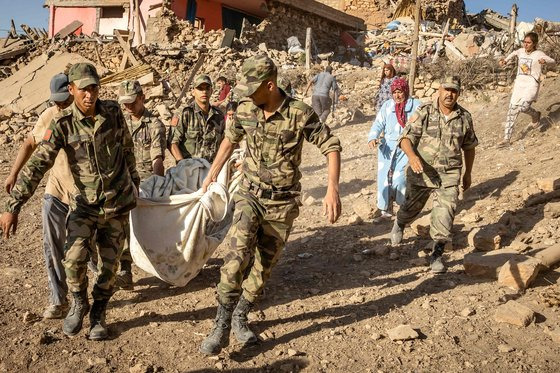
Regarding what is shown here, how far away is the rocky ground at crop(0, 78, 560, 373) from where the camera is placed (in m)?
3.30

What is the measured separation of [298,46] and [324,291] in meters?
16.1

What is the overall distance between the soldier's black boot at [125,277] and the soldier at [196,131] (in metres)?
1.13

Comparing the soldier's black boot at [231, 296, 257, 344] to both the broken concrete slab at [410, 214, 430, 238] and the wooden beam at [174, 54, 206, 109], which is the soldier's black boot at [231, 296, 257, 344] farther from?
the wooden beam at [174, 54, 206, 109]

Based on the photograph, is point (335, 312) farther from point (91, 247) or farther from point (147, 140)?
point (147, 140)

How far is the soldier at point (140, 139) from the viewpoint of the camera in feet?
14.9

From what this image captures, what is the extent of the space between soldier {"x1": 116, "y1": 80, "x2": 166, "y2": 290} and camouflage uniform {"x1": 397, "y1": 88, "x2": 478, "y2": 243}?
2.22m

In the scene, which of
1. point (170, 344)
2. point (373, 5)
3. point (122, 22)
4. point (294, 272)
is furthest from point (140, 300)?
point (373, 5)

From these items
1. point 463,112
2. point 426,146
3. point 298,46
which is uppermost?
point 298,46

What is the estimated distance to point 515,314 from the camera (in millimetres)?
3652

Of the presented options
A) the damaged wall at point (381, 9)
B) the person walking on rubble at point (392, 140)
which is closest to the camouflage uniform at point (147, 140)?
the person walking on rubble at point (392, 140)

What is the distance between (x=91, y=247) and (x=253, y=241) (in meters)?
1.18

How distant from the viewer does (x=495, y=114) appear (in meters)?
10.4

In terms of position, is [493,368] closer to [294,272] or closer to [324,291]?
[324,291]

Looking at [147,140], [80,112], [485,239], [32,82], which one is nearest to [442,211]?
[485,239]
